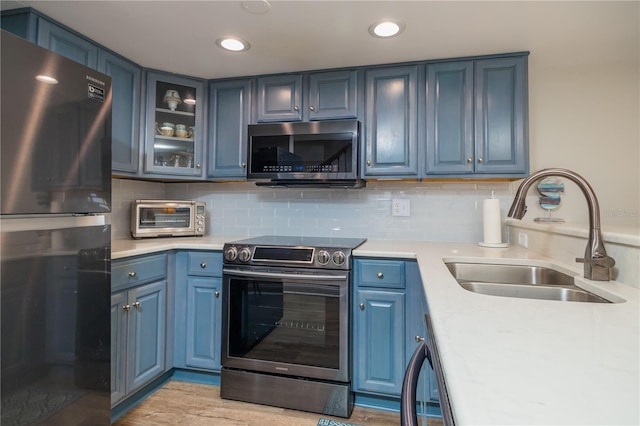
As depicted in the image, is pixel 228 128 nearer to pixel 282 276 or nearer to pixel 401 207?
pixel 282 276

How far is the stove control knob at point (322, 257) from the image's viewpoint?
6.23ft

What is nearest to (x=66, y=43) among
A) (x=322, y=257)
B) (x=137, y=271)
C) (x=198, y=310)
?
(x=137, y=271)

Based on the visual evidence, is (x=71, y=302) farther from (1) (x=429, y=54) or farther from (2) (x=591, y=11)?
(2) (x=591, y=11)

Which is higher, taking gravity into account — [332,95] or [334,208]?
[332,95]

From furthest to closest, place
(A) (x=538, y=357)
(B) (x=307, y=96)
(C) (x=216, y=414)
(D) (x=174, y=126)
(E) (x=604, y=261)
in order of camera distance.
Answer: (D) (x=174, y=126) < (B) (x=307, y=96) < (C) (x=216, y=414) < (E) (x=604, y=261) < (A) (x=538, y=357)

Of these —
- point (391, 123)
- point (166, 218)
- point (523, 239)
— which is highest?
point (391, 123)

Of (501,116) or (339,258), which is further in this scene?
(501,116)

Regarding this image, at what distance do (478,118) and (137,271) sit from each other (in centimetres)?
223

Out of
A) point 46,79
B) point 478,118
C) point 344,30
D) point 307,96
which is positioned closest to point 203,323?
point 46,79

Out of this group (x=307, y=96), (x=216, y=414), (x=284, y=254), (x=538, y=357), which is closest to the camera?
(x=538, y=357)

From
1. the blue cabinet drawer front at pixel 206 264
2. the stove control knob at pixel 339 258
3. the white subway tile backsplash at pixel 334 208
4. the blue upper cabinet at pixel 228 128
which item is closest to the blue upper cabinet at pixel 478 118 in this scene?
the white subway tile backsplash at pixel 334 208

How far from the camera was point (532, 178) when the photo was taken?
3.74 feet

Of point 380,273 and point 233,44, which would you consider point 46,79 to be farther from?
point 380,273

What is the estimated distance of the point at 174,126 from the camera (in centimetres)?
241
